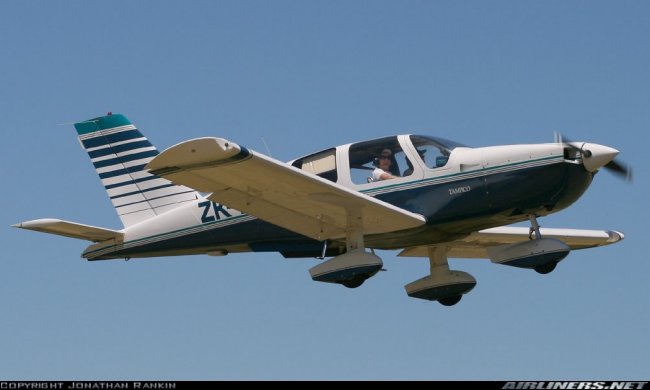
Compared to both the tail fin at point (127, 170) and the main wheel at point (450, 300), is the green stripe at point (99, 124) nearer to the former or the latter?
the tail fin at point (127, 170)

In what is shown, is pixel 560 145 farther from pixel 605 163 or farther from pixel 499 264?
pixel 499 264

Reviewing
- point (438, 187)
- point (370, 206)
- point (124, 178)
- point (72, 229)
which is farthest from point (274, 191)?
point (124, 178)

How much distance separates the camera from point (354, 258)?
1723 centimetres

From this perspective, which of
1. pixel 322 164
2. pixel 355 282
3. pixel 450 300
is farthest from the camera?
pixel 450 300

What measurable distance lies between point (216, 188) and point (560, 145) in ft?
15.3

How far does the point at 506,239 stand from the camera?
19594mm

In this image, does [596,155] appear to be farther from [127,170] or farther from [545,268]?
[127,170]

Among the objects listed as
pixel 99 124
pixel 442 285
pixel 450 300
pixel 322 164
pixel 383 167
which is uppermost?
pixel 99 124

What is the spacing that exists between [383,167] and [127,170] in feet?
15.2

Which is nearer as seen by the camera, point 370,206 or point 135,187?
point 370,206

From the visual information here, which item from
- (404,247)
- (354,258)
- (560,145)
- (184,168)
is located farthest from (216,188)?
(560,145)

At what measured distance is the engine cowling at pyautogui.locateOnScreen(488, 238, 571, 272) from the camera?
16.9 metres

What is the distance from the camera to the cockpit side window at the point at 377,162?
57.7 feet

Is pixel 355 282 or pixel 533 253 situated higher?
pixel 533 253
